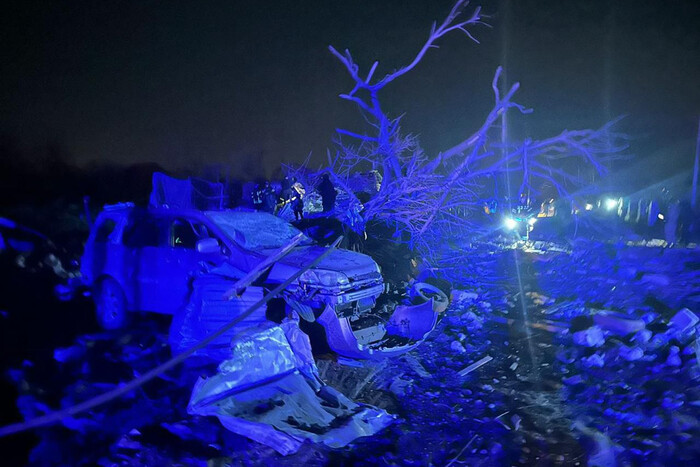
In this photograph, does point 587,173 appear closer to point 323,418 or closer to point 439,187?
point 439,187

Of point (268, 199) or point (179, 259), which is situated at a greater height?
point (268, 199)

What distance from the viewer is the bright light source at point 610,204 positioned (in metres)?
24.4

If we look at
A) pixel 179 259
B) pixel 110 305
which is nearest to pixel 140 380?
pixel 179 259

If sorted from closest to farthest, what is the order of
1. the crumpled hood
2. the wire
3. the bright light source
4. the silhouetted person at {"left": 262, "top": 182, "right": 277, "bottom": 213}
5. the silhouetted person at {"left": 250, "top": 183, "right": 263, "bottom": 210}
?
the wire
the crumpled hood
the silhouetted person at {"left": 262, "top": 182, "right": 277, "bottom": 213}
the silhouetted person at {"left": 250, "top": 183, "right": 263, "bottom": 210}
the bright light source

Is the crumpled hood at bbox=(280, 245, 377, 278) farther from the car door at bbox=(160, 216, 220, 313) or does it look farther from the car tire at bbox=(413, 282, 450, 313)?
the car tire at bbox=(413, 282, 450, 313)

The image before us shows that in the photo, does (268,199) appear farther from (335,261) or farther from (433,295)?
(335,261)

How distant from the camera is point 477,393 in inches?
173

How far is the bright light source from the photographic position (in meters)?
24.4

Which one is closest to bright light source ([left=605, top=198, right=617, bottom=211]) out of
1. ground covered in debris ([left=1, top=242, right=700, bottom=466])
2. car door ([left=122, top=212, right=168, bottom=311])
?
ground covered in debris ([left=1, top=242, right=700, bottom=466])

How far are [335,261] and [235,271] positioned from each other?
1269 millimetres

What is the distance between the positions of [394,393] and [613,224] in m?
17.2

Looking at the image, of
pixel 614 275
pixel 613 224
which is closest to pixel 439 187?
pixel 614 275

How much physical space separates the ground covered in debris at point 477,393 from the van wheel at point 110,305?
30 centimetres

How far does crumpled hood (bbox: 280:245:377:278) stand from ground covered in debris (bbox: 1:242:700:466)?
1.12m
